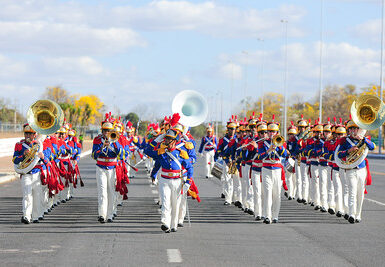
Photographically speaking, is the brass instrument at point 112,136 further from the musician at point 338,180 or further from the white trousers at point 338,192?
the white trousers at point 338,192

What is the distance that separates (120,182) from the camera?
1327 cm

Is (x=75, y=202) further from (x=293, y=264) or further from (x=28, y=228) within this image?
(x=293, y=264)

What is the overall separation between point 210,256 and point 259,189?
169 inches

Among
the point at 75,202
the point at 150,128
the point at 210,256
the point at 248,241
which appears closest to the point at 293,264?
the point at 210,256

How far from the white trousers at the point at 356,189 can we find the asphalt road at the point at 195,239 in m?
0.30

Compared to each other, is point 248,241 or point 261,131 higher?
point 261,131

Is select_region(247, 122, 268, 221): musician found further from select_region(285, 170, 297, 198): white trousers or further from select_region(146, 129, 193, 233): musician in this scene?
select_region(285, 170, 297, 198): white trousers

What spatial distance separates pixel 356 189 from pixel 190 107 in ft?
12.7

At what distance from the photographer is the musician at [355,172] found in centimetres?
1329

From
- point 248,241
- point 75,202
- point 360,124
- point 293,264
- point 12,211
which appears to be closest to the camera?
point 293,264

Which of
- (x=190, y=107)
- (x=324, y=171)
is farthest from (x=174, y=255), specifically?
(x=324, y=171)

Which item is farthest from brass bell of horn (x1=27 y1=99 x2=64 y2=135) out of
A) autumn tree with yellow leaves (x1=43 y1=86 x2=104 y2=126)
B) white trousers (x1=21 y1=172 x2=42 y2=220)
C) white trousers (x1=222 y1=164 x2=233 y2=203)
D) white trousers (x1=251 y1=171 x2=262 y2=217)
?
autumn tree with yellow leaves (x1=43 y1=86 x2=104 y2=126)

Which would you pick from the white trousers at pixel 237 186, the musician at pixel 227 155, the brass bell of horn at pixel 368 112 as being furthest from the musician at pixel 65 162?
the brass bell of horn at pixel 368 112

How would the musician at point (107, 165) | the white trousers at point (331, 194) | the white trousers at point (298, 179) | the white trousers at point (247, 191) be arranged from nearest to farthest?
the musician at point (107, 165) < the white trousers at point (247, 191) < the white trousers at point (331, 194) < the white trousers at point (298, 179)
